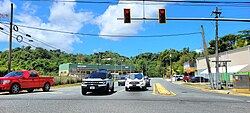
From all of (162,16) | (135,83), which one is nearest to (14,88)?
(135,83)

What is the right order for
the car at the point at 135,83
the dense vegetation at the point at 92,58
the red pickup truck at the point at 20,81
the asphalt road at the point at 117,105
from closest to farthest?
the asphalt road at the point at 117,105 → the red pickup truck at the point at 20,81 → the car at the point at 135,83 → the dense vegetation at the point at 92,58

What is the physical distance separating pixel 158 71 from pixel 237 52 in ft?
332

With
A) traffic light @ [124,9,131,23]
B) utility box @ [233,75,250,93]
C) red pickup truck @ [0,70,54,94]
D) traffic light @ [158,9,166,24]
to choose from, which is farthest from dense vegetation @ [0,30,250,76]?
utility box @ [233,75,250,93]

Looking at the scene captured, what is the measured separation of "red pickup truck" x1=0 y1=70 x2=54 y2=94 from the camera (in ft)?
62.9

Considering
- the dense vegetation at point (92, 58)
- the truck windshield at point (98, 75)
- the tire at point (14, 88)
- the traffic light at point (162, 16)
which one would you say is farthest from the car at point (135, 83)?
the dense vegetation at point (92, 58)

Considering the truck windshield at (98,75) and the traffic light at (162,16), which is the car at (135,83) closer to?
the truck windshield at (98,75)

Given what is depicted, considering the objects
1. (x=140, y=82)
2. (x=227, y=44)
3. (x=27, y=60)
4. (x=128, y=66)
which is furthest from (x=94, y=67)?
(x=140, y=82)

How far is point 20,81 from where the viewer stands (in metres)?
20.1

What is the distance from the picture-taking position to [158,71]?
143500 millimetres

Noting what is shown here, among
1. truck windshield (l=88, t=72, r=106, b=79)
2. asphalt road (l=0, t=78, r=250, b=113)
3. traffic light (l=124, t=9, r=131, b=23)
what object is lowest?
asphalt road (l=0, t=78, r=250, b=113)

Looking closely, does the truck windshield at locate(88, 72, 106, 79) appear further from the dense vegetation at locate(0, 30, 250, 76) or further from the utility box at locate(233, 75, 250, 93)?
the dense vegetation at locate(0, 30, 250, 76)

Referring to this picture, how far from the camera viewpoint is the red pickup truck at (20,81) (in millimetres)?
19172

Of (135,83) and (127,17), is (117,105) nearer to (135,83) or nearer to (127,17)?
(127,17)

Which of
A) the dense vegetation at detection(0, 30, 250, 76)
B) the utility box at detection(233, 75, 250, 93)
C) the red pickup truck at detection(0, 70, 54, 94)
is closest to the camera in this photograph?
the red pickup truck at detection(0, 70, 54, 94)
